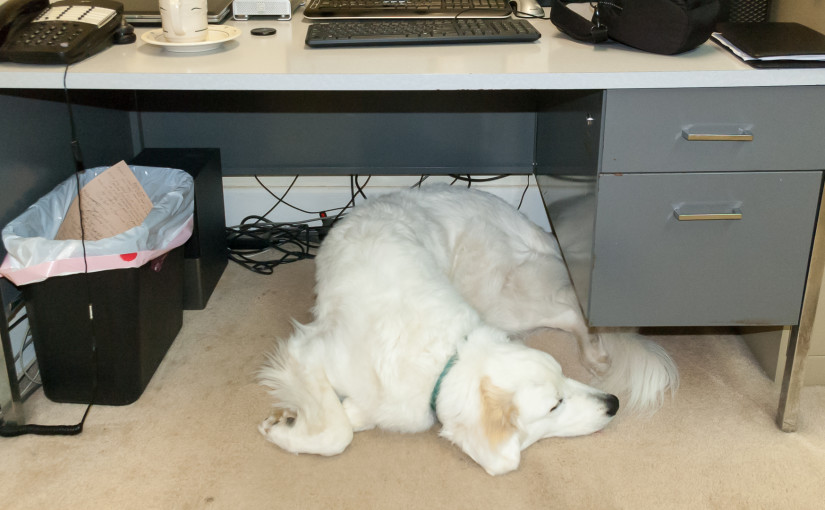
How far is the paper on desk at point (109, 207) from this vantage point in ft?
5.85

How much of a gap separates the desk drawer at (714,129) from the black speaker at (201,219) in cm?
118

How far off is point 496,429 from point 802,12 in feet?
3.93

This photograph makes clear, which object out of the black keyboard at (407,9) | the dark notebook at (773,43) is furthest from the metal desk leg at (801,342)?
the black keyboard at (407,9)

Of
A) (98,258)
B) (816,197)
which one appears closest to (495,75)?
(816,197)

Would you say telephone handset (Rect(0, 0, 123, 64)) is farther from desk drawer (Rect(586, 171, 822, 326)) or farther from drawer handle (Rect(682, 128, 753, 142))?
drawer handle (Rect(682, 128, 753, 142))

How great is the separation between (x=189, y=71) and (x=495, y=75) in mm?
554

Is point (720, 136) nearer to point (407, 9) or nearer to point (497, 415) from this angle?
point (497, 415)

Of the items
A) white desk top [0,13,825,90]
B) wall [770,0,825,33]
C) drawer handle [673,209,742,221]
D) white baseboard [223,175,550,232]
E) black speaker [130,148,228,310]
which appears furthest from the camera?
white baseboard [223,175,550,232]

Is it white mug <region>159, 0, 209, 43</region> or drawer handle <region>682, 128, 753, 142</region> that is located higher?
white mug <region>159, 0, 209, 43</region>

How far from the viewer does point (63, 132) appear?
193cm

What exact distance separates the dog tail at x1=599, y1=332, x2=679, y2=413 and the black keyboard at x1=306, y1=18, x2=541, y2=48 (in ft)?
2.44

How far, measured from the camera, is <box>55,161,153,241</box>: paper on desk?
1782 mm

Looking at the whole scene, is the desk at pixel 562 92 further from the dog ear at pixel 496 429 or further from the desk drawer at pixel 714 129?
the dog ear at pixel 496 429

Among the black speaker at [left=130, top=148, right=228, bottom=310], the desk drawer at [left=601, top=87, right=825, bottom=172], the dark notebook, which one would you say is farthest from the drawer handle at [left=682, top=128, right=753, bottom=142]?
the black speaker at [left=130, top=148, right=228, bottom=310]
